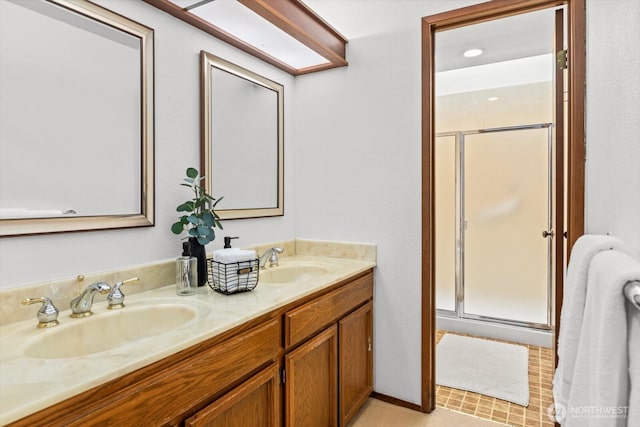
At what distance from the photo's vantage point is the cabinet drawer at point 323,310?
1416mm

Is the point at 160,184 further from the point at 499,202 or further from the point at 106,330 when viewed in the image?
the point at 499,202

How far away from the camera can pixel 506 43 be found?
247 cm

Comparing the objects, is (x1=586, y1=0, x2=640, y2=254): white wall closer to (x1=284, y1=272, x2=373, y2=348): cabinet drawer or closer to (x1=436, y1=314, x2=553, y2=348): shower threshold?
(x1=284, y1=272, x2=373, y2=348): cabinet drawer

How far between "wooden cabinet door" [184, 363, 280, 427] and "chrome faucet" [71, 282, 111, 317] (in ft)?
1.63

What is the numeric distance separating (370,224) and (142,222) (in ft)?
4.04

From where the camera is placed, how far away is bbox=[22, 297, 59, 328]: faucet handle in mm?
1085

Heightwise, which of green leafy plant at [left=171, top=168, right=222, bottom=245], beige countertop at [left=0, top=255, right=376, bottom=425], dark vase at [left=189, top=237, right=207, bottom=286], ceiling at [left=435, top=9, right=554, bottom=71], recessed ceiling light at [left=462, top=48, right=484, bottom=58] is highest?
recessed ceiling light at [left=462, top=48, right=484, bottom=58]

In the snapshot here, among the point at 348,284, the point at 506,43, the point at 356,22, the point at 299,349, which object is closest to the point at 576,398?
the point at 299,349

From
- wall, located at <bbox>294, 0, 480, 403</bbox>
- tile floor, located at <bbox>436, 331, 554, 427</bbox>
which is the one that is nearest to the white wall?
wall, located at <bbox>294, 0, 480, 403</bbox>

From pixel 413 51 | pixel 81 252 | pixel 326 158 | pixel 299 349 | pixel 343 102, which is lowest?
pixel 299 349

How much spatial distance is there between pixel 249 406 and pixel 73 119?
3.70 ft

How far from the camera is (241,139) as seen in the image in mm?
1963

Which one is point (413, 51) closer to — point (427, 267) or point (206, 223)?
point (427, 267)

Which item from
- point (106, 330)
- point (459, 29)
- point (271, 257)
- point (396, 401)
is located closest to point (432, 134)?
point (459, 29)
